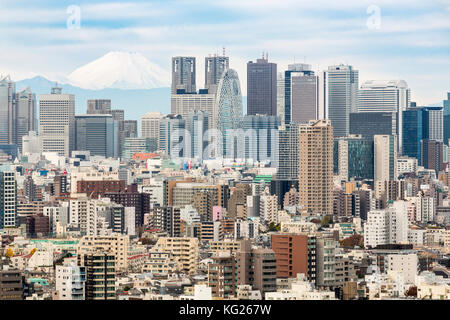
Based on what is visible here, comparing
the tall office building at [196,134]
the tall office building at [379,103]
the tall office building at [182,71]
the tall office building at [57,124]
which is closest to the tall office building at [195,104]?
the tall office building at [196,134]

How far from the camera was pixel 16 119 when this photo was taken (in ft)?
40.9

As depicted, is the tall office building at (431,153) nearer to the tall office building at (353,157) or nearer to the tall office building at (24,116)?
the tall office building at (353,157)

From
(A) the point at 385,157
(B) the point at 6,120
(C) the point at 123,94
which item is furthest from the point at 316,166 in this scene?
(C) the point at 123,94

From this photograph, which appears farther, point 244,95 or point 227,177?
point 227,177

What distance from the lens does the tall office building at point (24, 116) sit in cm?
1160

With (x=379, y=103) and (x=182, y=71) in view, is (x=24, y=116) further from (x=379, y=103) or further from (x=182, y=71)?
(x=379, y=103)

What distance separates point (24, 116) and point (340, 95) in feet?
15.5

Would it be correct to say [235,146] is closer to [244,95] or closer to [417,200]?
[244,95]

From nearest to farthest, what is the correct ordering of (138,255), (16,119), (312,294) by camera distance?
(312,294) < (138,255) < (16,119)

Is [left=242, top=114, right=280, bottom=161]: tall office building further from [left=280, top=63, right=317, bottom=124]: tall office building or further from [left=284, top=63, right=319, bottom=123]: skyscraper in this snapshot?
[left=284, top=63, right=319, bottom=123]: skyscraper

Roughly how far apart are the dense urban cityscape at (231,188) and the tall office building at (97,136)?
52 mm

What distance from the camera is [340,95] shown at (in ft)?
49.3
